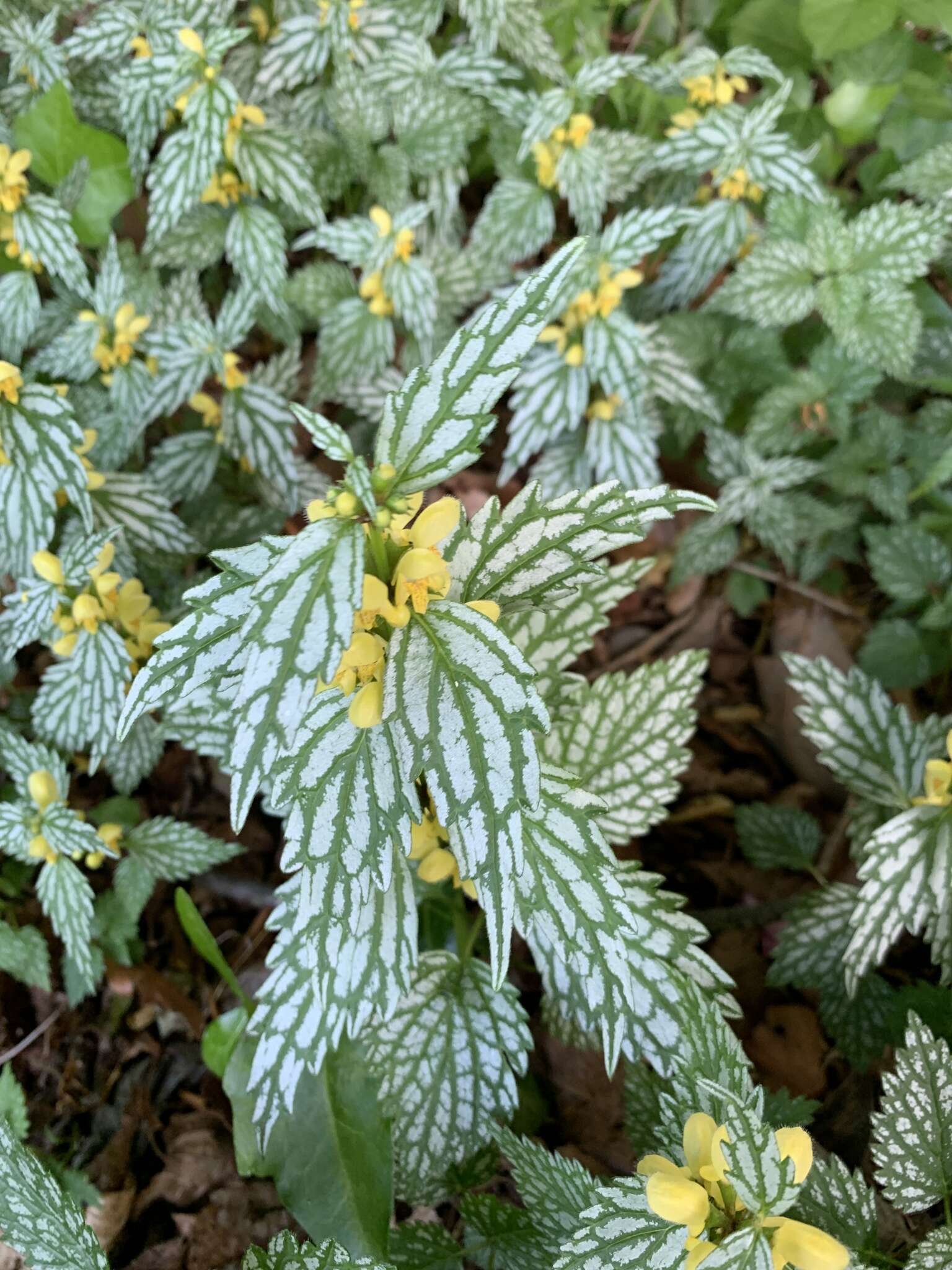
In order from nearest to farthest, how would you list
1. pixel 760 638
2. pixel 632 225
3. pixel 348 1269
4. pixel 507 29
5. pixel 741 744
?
1. pixel 348 1269
2. pixel 632 225
3. pixel 507 29
4. pixel 741 744
5. pixel 760 638

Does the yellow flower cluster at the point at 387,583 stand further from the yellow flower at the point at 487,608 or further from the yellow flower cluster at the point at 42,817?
the yellow flower cluster at the point at 42,817

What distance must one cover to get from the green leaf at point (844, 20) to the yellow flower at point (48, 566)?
1.54 meters

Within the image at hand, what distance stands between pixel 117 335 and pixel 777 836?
142 cm

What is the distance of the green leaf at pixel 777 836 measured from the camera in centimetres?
155

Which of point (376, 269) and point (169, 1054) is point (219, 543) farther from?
point (169, 1054)

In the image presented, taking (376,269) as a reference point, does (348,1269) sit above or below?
below

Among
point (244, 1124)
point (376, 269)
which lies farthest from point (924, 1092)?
point (376, 269)

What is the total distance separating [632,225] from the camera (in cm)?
145

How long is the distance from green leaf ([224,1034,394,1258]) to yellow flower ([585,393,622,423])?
3.79 ft

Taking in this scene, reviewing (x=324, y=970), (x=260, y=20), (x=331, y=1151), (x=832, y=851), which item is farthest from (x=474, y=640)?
(x=260, y=20)

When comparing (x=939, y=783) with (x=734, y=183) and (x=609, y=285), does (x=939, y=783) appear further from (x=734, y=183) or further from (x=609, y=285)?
(x=734, y=183)

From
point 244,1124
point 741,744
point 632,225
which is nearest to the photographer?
point 244,1124

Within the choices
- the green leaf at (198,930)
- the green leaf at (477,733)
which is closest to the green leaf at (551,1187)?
the green leaf at (477,733)

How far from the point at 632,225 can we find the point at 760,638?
937 millimetres
